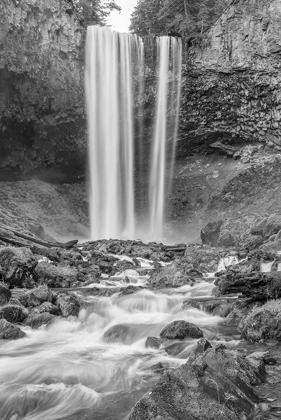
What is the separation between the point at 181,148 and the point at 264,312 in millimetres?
27014

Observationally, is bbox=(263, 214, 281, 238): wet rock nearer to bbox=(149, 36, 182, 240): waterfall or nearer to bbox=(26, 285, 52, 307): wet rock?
bbox=(149, 36, 182, 240): waterfall

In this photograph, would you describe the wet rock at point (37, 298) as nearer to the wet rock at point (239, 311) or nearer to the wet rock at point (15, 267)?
A: the wet rock at point (15, 267)

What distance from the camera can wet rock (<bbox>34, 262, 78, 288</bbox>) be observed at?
12.4 meters

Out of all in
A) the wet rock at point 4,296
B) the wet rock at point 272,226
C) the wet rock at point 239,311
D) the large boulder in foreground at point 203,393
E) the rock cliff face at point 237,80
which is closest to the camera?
the large boulder in foreground at point 203,393

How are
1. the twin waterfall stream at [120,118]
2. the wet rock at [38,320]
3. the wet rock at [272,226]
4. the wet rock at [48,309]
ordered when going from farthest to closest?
the twin waterfall stream at [120,118]
the wet rock at [272,226]
the wet rock at [48,309]
the wet rock at [38,320]

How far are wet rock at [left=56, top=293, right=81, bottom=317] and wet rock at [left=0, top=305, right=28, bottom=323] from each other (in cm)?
95

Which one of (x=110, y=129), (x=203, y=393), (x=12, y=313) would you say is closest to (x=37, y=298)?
(x=12, y=313)

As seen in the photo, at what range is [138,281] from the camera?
13164 millimetres

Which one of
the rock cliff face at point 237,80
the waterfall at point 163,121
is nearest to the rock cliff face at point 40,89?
the waterfall at point 163,121

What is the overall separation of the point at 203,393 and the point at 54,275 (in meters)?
9.62

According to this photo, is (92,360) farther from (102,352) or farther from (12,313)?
(12,313)

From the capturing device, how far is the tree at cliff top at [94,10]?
1324 inches

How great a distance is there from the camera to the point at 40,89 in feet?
91.4

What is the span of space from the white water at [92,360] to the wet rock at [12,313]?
1.85 feet
